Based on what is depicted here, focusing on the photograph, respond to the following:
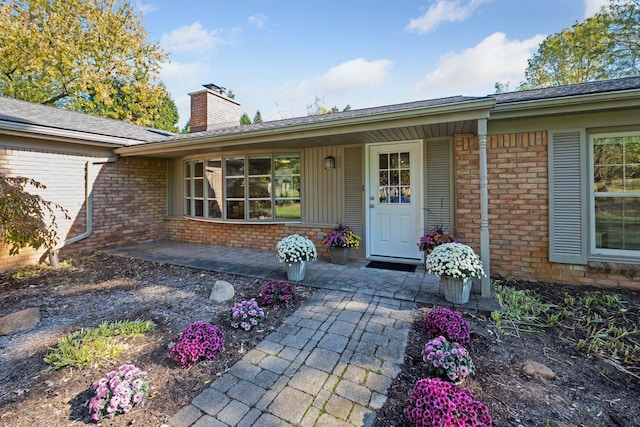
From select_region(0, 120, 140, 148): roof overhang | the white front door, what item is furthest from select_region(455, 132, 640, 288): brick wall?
select_region(0, 120, 140, 148): roof overhang

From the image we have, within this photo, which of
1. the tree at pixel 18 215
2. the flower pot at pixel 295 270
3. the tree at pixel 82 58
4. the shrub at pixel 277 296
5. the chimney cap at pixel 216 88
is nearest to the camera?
the shrub at pixel 277 296

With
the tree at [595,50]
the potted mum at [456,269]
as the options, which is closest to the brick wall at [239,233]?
the potted mum at [456,269]

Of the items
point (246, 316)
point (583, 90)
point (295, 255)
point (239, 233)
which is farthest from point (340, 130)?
point (239, 233)

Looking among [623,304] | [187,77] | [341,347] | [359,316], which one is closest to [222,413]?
[341,347]

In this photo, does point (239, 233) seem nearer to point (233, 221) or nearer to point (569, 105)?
point (233, 221)

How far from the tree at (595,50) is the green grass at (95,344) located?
20.4 m

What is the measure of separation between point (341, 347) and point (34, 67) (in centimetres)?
1698

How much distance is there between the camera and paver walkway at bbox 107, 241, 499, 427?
1.73 m

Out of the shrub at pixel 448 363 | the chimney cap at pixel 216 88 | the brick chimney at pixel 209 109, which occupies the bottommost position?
the shrub at pixel 448 363

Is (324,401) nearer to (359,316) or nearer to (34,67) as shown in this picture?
(359,316)

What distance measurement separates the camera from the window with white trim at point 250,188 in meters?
6.13

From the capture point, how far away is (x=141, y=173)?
7.13 meters

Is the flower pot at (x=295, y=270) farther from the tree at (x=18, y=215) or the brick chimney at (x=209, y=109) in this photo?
the brick chimney at (x=209, y=109)

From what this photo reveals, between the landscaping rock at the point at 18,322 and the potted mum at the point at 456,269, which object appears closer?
the landscaping rock at the point at 18,322
